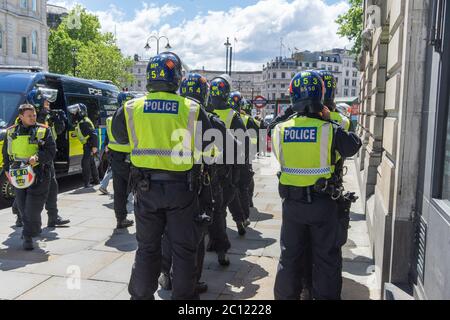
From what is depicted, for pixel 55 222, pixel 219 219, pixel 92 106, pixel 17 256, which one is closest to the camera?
pixel 219 219

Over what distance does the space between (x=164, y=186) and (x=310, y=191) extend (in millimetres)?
1140

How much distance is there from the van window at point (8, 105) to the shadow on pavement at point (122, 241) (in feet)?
12.7

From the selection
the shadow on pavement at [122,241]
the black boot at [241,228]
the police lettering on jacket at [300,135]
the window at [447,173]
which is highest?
the police lettering on jacket at [300,135]

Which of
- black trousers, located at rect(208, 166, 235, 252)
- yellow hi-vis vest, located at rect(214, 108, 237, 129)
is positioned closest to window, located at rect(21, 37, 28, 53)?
yellow hi-vis vest, located at rect(214, 108, 237, 129)

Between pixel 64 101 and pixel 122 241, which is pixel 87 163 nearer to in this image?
pixel 64 101

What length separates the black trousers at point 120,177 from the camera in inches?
257

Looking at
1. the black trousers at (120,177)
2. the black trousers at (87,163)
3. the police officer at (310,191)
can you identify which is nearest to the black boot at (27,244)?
the black trousers at (120,177)

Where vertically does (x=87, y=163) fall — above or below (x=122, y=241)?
above

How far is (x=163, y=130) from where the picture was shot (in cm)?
364

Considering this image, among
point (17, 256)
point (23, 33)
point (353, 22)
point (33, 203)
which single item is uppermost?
point (23, 33)

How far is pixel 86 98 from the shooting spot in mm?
11523

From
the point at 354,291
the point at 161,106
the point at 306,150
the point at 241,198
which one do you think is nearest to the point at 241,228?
the point at 241,198

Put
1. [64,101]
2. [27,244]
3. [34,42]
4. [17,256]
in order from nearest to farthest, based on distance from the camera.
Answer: [17,256] → [27,244] → [64,101] → [34,42]

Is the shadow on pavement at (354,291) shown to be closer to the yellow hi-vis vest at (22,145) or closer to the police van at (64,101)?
the yellow hi-vis vest at (22,145)
